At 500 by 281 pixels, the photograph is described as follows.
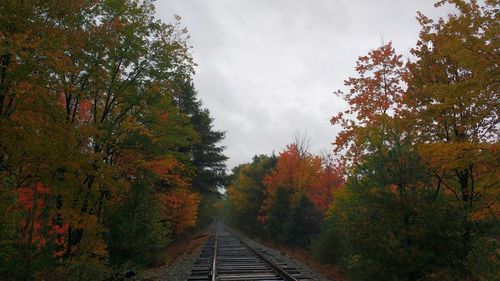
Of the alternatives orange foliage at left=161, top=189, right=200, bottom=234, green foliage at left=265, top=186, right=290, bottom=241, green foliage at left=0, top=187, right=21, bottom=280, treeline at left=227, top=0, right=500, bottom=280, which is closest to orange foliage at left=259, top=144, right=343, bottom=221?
green foliage at left=265, top=186, right=290, bottom=241

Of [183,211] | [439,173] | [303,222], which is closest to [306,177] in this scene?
[303,222]

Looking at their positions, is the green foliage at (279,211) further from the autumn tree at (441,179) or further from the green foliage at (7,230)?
the green foliage at (7,230)

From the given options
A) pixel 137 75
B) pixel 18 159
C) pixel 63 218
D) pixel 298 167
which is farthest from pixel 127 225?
pixel 298 167

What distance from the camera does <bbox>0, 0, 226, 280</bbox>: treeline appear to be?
316 inches

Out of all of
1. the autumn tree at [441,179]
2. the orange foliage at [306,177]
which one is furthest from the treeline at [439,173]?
the orange foliage at [306,177]

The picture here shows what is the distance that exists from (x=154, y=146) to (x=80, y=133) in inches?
208

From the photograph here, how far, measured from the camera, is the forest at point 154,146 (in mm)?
8508

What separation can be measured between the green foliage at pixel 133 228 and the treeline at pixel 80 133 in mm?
45

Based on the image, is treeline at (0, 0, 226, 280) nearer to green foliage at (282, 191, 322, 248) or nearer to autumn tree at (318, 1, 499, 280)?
autumn tree at (318, 1, 499, 280)

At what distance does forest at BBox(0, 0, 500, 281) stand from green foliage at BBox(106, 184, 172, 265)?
0.07m

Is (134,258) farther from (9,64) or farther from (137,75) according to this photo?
(9,64)

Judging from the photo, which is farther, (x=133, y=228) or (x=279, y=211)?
(x=279, y=211)

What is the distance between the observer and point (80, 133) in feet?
35.1

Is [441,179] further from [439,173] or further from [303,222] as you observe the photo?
[303,222]
